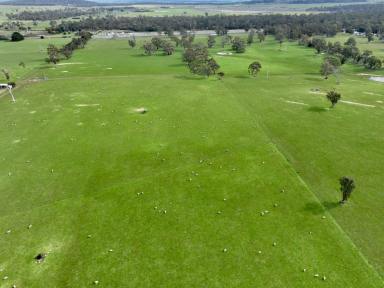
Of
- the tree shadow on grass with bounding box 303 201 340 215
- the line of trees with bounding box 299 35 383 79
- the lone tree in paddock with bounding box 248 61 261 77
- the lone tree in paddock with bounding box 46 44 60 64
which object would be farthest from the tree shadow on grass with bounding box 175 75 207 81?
the tree shadow on grass with bounding box 303 201 340 215

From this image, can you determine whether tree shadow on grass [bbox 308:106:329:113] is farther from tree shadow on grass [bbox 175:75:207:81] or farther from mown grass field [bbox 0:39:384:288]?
tree shadow on grass [bbox 175:75:207:81]

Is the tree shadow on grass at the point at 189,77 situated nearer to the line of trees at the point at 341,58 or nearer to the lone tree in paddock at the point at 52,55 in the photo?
the line of trees at the point at 341,58

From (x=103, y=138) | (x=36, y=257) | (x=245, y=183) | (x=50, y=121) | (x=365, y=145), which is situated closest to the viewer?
(x=36, y=257)

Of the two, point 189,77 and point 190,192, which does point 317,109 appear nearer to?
point 190,192

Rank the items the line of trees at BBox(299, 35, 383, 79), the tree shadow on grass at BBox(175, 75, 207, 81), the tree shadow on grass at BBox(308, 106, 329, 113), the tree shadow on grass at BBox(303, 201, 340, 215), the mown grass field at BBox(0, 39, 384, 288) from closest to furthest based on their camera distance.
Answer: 1. the mown grass field at BBox(0, 39, 384, 288)
2. the tree shadow on grass at BBox(303, 201, 340, 215)
3. the tree shadow on grass at BBox(308, 106, 329, 113)
4. the tree shadow on grass at BBox(175, 75, 207, 81)
5. the line of trees at BBox(299, 35, 383, 79)

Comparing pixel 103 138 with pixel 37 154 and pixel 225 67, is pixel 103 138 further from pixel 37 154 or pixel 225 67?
pixel 225 67

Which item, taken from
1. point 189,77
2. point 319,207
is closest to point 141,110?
point 189,77

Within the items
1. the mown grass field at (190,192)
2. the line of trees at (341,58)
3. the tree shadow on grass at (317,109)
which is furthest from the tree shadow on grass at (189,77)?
the tree shadow on grass at (317,109)

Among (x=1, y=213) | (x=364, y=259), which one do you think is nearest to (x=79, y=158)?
(x=1, y=213)
